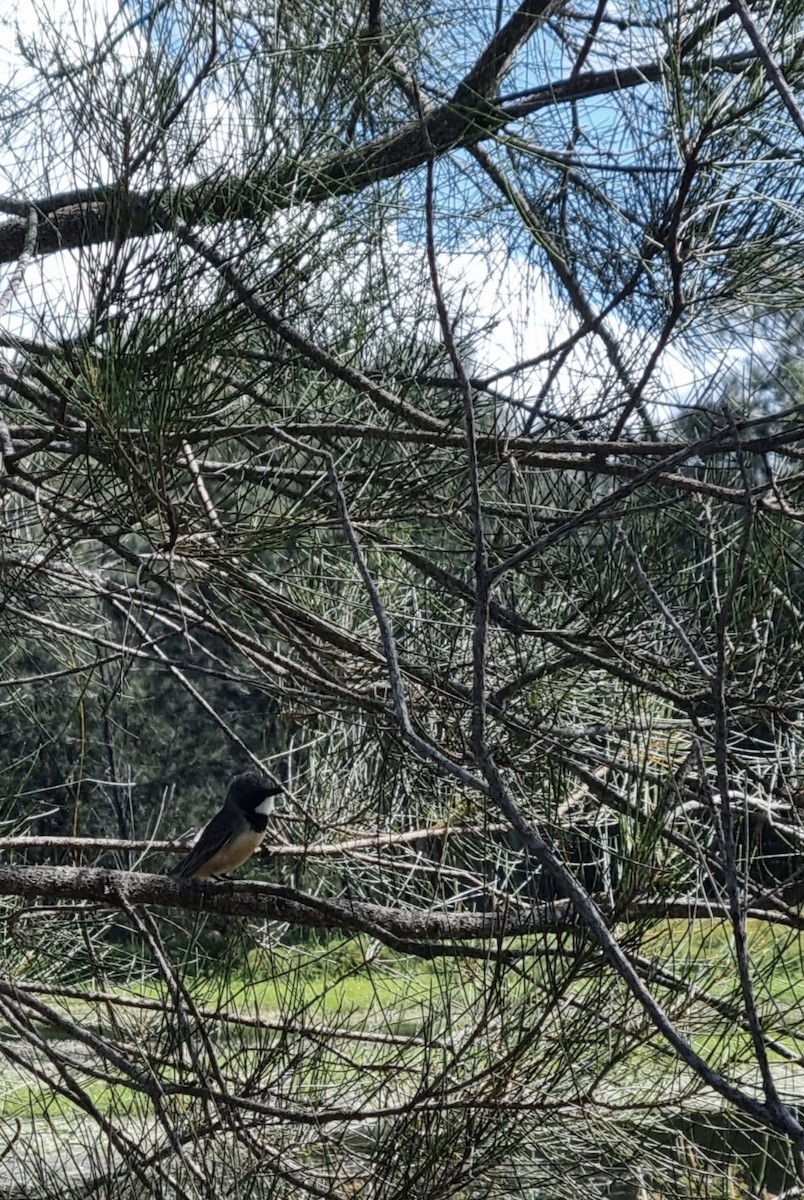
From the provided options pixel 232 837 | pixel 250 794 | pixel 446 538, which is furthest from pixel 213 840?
pixel 446 538

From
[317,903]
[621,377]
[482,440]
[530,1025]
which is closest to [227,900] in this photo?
[317,903]

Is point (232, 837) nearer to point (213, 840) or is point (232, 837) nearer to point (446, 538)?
point (213, 840)

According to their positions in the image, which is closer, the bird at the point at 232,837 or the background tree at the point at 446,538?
the background tree at the point at 446,538

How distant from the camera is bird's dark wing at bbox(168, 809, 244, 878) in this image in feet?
5.63

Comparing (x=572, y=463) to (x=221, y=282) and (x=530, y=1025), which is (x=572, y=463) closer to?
(x=221, y=282)

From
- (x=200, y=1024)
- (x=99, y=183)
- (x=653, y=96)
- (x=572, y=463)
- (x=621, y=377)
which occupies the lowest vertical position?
(x=200, y=1024)

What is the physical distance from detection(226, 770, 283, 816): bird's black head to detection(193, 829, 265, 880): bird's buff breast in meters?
0.04

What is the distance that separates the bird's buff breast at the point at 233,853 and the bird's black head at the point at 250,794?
0.12 feet

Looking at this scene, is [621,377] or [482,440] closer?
[482,440]

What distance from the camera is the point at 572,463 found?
1.06 metres

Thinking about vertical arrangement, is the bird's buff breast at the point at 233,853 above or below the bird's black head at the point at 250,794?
below

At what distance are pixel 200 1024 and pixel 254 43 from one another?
951mm

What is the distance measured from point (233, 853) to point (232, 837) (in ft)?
0.08

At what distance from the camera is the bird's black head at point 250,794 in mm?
1758
